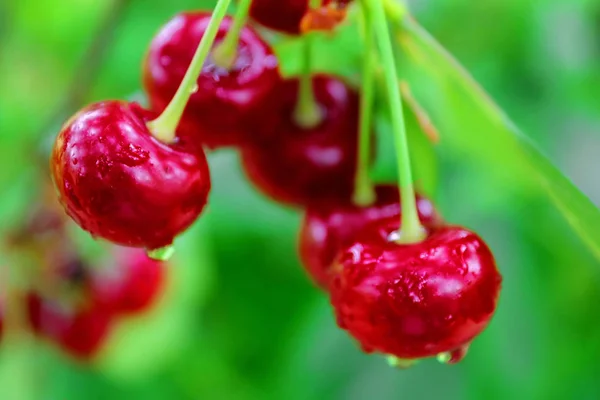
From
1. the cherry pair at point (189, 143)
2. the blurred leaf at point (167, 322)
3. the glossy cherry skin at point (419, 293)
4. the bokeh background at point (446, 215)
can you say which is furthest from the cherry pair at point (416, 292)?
the blurred leaf at point (167, 322)

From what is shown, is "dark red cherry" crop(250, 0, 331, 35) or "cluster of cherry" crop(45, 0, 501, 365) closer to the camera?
"cluster of cherry" crop(45, 0, 501, 365)

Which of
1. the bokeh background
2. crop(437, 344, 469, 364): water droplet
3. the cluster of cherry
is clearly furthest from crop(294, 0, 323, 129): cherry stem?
the bokeh background

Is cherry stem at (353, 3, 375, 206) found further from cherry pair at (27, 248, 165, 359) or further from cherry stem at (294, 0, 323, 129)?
cherry pair at (27, 248, 165, 359)

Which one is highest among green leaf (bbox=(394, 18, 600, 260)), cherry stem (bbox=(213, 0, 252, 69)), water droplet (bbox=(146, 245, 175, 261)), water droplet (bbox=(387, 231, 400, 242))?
cherry stem (bbox=(213, 0, 252, 69))

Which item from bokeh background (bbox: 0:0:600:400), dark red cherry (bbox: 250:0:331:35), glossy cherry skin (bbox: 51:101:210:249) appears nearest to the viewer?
glossy cherry skin (bbox: 51:101:210:249)

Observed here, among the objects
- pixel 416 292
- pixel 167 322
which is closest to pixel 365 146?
pixel 416 292

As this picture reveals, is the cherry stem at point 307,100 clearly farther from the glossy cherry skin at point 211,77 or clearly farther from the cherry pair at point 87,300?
the cherry pair at point 87,300

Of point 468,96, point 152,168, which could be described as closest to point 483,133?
point 468,96
